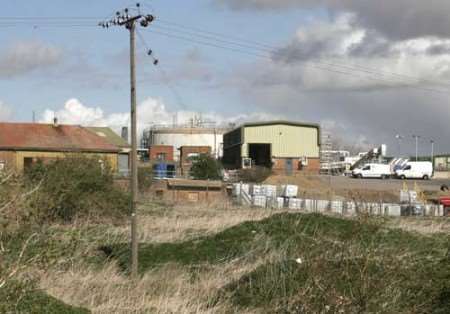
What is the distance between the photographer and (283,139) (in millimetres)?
88000

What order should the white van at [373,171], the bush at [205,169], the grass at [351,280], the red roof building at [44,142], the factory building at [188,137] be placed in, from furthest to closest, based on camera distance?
1. the factory building at [188,137]
2. the white van at [373,171]
3. the bush at [205,169]
4. the red roof building at [44,142]
5. the grass at [351,280]

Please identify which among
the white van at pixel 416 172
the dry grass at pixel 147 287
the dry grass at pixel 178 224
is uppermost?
the white van at pixel 416 172

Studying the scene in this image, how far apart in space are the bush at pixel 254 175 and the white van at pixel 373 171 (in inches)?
668

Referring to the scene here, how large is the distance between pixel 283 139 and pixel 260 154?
5788 millimetres

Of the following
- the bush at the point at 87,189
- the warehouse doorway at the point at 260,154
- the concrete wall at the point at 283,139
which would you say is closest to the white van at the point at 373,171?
the concrete wall at the point at 283,139

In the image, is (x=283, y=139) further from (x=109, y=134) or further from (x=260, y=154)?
(x=109, y=134)

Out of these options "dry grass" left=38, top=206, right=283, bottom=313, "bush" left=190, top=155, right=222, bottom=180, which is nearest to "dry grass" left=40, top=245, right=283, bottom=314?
"dry grass" left=38, top=206, right=283, bottom=313

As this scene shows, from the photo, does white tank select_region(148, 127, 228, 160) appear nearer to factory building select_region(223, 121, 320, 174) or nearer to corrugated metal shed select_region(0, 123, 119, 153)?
factory building select_region(223, 121, 320, 174)

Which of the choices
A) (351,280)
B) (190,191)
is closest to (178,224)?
(351,280)

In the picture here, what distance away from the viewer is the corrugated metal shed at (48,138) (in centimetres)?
6286

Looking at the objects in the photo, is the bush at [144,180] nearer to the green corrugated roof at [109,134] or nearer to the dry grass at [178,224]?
the dry grass at [178,224]

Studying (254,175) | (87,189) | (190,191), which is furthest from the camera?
(254,175)

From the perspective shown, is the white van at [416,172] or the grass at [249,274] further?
the white van at [416,172]

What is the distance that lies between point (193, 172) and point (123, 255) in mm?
50906
